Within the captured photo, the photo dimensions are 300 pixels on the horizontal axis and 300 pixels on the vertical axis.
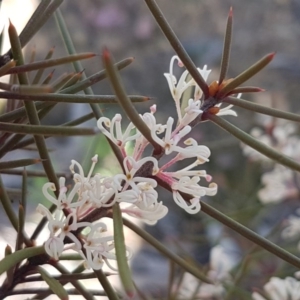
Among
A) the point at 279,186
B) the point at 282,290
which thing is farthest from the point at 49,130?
the point at 279,186

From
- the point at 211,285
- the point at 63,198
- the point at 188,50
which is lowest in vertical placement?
the point at 211,285

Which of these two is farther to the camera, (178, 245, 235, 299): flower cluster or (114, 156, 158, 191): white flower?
(178, 245, 235, 299): flower cluster

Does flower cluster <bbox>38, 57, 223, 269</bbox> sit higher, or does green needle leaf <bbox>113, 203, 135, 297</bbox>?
flower cluster <bbox>38, 57, 223, 269</bbox>

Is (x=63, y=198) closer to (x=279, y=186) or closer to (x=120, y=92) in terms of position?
(x=120, y=92)

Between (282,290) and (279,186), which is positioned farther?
(279,186)

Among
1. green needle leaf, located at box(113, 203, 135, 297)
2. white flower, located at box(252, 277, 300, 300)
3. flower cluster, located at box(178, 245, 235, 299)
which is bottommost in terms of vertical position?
flower cluster, located at box(178, 245, 235, 299)

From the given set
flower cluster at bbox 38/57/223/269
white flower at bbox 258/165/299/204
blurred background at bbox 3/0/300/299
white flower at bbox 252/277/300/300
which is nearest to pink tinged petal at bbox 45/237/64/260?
flower cluster at bbox 38/57/223/269

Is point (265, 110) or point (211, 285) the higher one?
point (265, 110)

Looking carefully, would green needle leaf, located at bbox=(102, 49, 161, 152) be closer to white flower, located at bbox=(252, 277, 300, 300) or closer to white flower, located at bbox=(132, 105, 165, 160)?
white flower, located at bbox=(132, 105, 165, 160)

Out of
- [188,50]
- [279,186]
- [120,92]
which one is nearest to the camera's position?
[120,92]

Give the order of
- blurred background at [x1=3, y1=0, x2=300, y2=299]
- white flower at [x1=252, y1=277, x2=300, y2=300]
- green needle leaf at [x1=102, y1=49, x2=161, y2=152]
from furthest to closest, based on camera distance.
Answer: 1. blurred background at [x1=3, y1=0, x2=300, y2=299]
2. white flower at [x1=252, y1=277, x2=300, y2=300]
3. green needle leaf at [x1=102, y1=49, x2=161, y2=152]

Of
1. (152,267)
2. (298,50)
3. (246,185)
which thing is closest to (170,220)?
(152,267)
